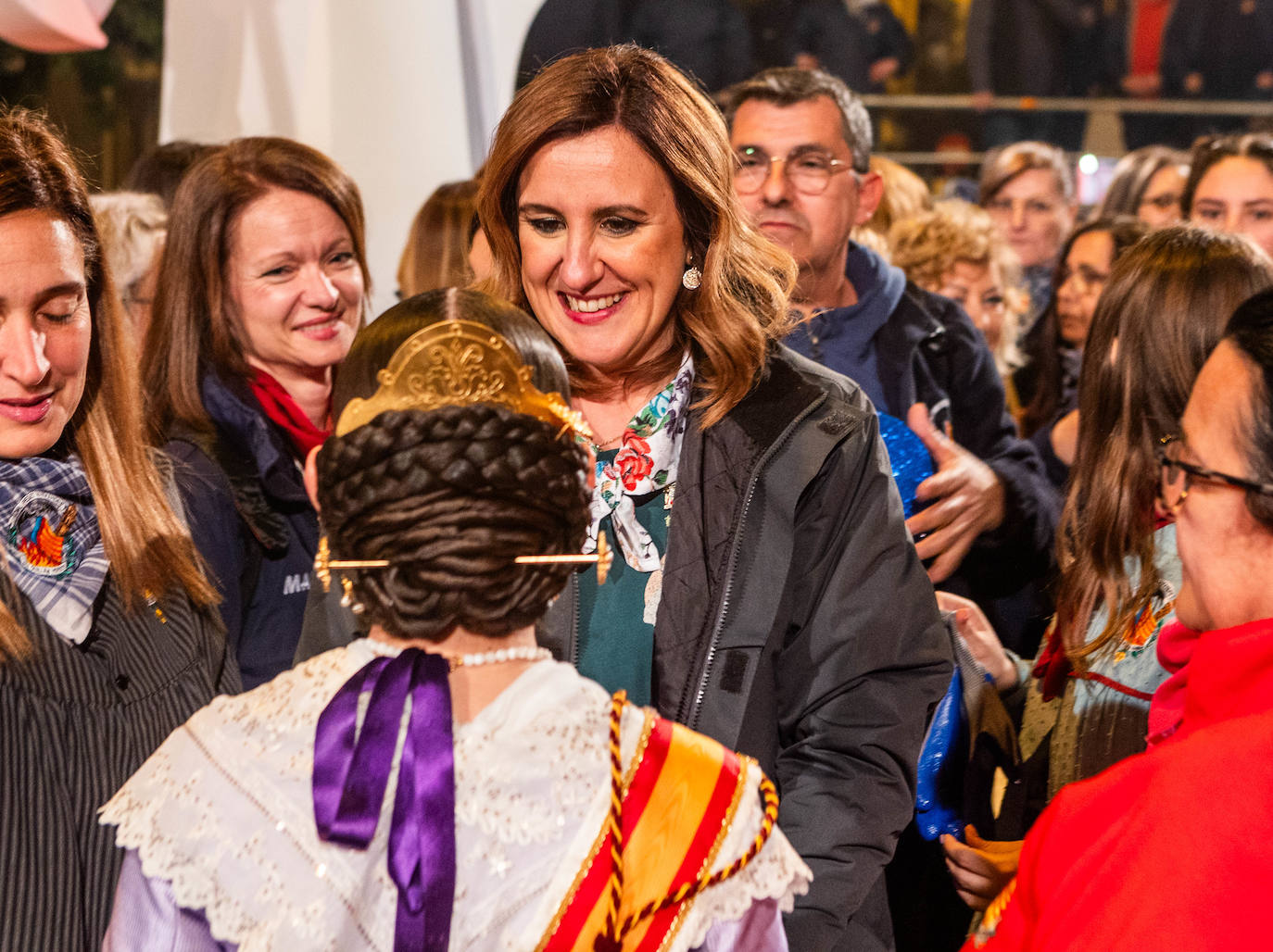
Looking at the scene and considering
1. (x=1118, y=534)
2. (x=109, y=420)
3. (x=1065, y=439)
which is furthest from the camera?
(x=1065, y=439)

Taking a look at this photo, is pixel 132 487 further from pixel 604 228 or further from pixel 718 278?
pixel 718 278

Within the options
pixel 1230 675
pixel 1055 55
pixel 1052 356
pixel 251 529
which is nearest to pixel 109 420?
pixel 251 529

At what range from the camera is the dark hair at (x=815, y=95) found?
3.32 metres

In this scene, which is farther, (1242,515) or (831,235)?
(831,235)

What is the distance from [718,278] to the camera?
6.66 feet

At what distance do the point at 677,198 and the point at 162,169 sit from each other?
2473 mm

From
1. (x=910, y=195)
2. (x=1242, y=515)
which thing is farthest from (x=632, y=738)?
(x=910, y=195)

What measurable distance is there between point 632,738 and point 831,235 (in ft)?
7.29

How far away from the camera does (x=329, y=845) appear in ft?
3.92

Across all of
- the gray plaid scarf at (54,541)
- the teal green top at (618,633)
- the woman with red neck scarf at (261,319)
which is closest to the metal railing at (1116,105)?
the woman with red neck scarf at (261,319)

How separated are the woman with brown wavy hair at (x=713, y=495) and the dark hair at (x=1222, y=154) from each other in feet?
8.91

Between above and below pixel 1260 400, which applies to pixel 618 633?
below

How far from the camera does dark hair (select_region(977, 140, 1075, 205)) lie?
228 inches

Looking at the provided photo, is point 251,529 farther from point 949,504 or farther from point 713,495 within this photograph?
point 949,504
